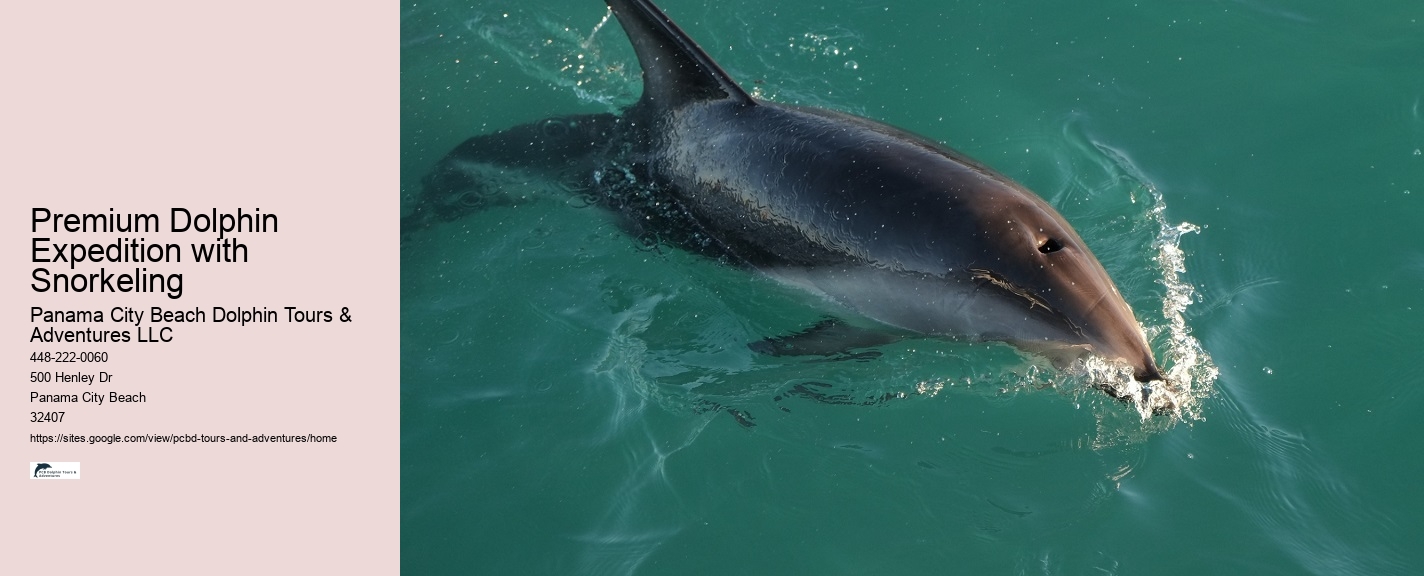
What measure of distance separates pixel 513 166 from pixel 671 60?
2211mm

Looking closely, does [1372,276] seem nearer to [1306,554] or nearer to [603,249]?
[1306,554]

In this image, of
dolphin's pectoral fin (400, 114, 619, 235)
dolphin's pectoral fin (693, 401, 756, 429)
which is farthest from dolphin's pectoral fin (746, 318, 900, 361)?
dolphin's pectoral fin (400, 114, 619, 235)

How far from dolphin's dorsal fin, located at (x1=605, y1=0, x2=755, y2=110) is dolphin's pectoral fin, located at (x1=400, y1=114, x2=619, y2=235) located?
3.03ft

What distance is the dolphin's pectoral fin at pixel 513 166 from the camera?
9766 millimetres

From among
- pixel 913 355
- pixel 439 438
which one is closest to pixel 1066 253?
pixel 913 355

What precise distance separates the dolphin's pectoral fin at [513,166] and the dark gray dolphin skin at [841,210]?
1.0 inches

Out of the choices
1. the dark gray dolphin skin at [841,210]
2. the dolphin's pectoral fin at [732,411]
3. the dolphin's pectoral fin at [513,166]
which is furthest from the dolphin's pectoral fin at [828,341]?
the dolphin's pectoral fin at [513,166]

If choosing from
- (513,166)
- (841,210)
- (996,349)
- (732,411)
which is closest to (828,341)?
(732,411)

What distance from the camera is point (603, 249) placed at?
31.3ft

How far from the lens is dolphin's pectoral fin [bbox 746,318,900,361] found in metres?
8.05

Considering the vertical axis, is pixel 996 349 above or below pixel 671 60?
below

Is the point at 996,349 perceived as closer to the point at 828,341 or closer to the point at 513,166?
the point at 828,341

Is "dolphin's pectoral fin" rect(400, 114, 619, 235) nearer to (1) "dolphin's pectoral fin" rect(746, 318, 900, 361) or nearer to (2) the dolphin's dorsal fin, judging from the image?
(2) the dolphin's dorsal fin

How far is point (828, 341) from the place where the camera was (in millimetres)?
8203
